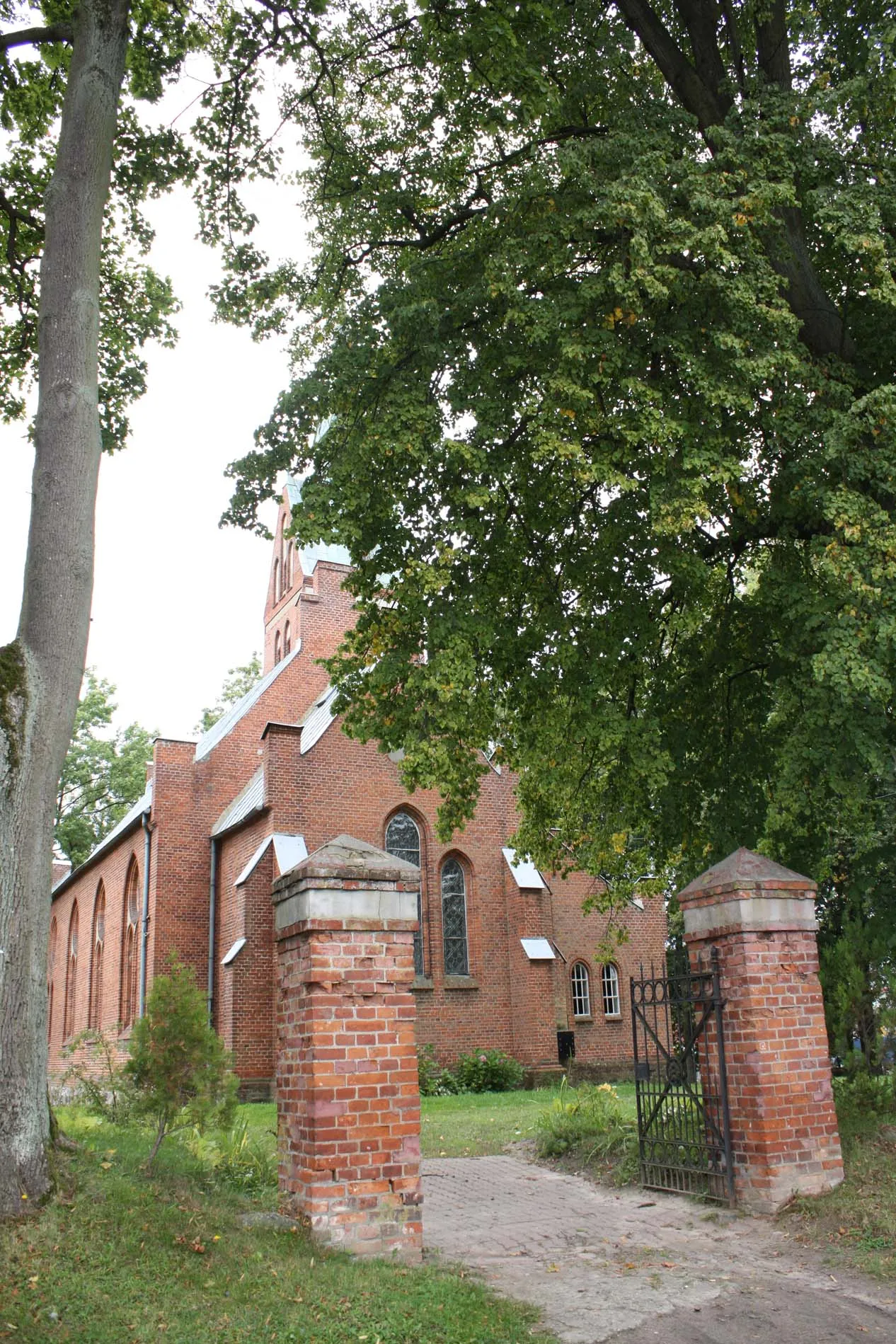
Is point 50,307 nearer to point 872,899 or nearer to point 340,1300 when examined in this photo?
point 340,1300

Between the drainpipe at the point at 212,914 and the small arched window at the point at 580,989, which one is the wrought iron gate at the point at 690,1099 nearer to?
the drainpipe at the point at 212,914

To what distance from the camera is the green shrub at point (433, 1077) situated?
19.6m

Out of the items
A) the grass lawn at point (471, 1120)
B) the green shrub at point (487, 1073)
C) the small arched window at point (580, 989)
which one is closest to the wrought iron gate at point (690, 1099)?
the grass lawn at point (471, 1120)

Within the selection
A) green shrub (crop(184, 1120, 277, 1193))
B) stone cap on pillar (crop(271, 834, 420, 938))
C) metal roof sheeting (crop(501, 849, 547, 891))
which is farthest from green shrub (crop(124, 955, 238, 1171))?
metal roof sheeting (crop(501, 849, 547, 891))

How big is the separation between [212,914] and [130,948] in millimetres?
4035

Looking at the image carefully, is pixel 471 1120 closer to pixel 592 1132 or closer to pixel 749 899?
pixel 592 1132

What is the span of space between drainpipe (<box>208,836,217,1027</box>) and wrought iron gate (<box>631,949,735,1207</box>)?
46.4 ft

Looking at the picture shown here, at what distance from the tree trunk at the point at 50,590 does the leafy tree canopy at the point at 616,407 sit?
280 centimetres

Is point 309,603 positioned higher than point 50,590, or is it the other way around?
point 309,603

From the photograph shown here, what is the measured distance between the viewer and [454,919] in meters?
22.3

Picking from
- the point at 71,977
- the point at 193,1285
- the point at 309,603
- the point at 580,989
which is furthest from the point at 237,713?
the point at 193,1285

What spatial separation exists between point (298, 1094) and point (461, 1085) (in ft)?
49.2

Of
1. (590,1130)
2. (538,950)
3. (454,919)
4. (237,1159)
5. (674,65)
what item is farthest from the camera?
(454,919)

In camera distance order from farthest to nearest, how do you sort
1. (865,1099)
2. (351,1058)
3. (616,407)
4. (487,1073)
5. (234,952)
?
(487,1073) → (234,952) → (616,407) → (865,1099) → (351,1058)
